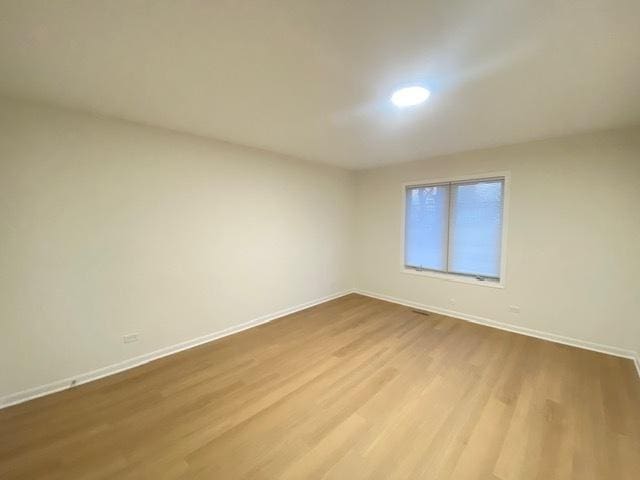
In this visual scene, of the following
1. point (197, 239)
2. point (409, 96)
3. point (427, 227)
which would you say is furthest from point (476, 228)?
point (197, 239)

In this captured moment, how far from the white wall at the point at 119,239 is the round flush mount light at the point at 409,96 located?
2062mm

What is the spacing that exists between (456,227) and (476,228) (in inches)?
10.8

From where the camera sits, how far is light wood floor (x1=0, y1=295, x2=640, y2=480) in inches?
59.5

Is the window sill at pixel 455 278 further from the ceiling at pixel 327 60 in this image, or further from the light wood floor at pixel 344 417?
the ceiling at pixel 327 60

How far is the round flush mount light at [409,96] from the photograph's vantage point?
6.21 ft

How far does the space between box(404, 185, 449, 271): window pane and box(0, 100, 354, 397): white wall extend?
2.22 metres

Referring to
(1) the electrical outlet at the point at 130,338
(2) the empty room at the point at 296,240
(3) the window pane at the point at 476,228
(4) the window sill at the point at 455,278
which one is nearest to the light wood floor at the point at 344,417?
(2) the empty room at the point at 296,240

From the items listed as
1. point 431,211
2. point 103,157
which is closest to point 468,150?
point 431,211

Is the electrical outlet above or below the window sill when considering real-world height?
below

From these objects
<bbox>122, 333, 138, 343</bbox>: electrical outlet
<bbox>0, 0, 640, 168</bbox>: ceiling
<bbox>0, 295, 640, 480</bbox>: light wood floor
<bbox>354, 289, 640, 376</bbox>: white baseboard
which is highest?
<bbox>0, 0, 640, 168</bbox>: ceiling

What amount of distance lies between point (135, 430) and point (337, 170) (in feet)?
14.0

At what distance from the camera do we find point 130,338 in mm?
2557

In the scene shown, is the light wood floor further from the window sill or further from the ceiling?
the ceiling

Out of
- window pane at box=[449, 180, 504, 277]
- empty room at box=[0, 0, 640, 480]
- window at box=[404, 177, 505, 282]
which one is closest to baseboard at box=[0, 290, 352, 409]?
Result: empty room at box=[0, 0, 640, 480]
